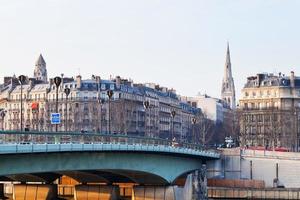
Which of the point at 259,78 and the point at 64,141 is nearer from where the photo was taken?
the point at 64,141

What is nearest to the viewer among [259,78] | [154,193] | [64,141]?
[64,141]

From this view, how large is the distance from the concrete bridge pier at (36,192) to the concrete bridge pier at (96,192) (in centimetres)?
195

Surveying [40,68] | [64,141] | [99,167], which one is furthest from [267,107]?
[64,141]

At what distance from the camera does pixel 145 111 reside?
15250 cm

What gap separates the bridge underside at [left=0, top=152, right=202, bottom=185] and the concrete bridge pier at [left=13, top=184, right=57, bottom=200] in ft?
2.10

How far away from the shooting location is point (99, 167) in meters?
49.0

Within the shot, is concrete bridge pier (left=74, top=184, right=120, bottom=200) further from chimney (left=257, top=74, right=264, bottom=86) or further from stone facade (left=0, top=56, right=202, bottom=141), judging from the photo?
chimney (left=257, top=74, right=264, bottom=86)

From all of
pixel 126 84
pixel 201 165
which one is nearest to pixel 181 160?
pixel 201 165

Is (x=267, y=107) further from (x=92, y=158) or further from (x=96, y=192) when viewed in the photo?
(x=92, y=158)

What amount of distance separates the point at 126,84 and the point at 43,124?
785 inches

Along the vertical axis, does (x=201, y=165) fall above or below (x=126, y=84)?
below

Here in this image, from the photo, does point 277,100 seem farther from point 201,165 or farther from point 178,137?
point 201,165

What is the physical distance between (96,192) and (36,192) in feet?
16.1

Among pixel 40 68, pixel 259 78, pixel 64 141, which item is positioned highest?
pixel 40 68
